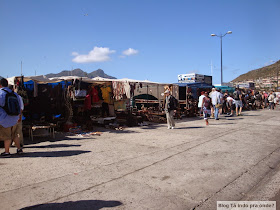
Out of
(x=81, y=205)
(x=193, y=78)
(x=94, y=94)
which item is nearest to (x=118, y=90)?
(x=94, y=94)

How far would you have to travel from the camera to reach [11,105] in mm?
5738

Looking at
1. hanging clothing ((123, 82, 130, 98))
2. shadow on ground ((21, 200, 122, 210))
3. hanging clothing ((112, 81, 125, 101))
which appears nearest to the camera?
shadow on ground ((21, 200, 122, 210))

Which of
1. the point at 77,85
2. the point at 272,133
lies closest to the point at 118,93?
the point at 77,85

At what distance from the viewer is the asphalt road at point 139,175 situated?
3408 millimetres

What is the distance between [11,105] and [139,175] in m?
3.78

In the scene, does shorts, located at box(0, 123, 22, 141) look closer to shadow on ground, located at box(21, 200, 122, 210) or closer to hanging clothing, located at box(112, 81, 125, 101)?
shadow on ground, located at box(21, 200, 122, 210)

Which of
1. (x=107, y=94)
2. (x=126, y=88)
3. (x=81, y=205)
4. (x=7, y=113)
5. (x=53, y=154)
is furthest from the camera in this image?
(x=126, y=88)

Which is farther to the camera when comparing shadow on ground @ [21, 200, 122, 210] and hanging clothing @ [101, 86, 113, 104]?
hanging clothing @ [101, 86, 113, 104]

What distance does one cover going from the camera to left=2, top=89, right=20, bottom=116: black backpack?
5672 millimetres

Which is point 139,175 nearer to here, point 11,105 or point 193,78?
point 11,105

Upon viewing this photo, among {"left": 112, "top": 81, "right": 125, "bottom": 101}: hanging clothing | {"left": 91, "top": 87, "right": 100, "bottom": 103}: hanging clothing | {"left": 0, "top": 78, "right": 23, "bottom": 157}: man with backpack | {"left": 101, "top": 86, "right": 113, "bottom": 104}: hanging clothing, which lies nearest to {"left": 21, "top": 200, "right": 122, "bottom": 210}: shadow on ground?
{"left": 0, "top": 78, "right": 23, "bottom": 157}: man with backpack

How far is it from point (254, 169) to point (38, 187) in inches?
173

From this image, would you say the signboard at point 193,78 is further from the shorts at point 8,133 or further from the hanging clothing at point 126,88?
the shorts at point 8,133

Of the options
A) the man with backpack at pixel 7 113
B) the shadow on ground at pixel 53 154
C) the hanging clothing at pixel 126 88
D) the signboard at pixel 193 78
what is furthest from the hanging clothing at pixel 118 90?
the signboard at pixel 193 78
